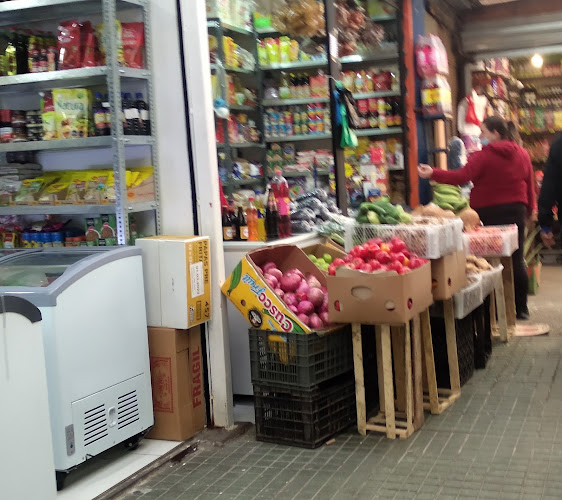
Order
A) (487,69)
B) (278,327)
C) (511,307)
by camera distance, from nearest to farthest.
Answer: (278,327)
(511,307)
(487,69)

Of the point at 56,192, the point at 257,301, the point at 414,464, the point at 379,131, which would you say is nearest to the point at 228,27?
the point at 379,131

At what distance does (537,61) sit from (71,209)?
8.64m

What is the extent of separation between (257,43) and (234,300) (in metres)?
3.61

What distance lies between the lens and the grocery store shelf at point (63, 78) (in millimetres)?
3990

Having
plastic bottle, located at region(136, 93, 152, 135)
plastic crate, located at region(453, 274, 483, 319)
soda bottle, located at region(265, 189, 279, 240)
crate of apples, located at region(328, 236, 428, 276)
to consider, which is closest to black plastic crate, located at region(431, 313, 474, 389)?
plastic crate, located at region(453, 274, 483, 319)

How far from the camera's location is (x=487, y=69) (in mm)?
10148

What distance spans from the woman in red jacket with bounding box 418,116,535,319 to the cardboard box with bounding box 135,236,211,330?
2.74 metres

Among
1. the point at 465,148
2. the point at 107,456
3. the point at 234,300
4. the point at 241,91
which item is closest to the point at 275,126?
the point at 241,91

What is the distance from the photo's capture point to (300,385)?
3871 millimetres

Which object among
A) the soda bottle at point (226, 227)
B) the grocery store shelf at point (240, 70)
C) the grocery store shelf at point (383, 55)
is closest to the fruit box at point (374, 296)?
the soda bottle at point (226, 227)

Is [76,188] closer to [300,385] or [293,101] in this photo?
[300,385]

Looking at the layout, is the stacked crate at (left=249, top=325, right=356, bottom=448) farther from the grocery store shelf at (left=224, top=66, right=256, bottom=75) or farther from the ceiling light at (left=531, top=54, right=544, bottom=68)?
the ceiling light at (left=531, top=54, right=544, bottom=68)

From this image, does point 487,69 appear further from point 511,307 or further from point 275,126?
point 511,307

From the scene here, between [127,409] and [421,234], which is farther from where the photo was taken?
[421,234]
